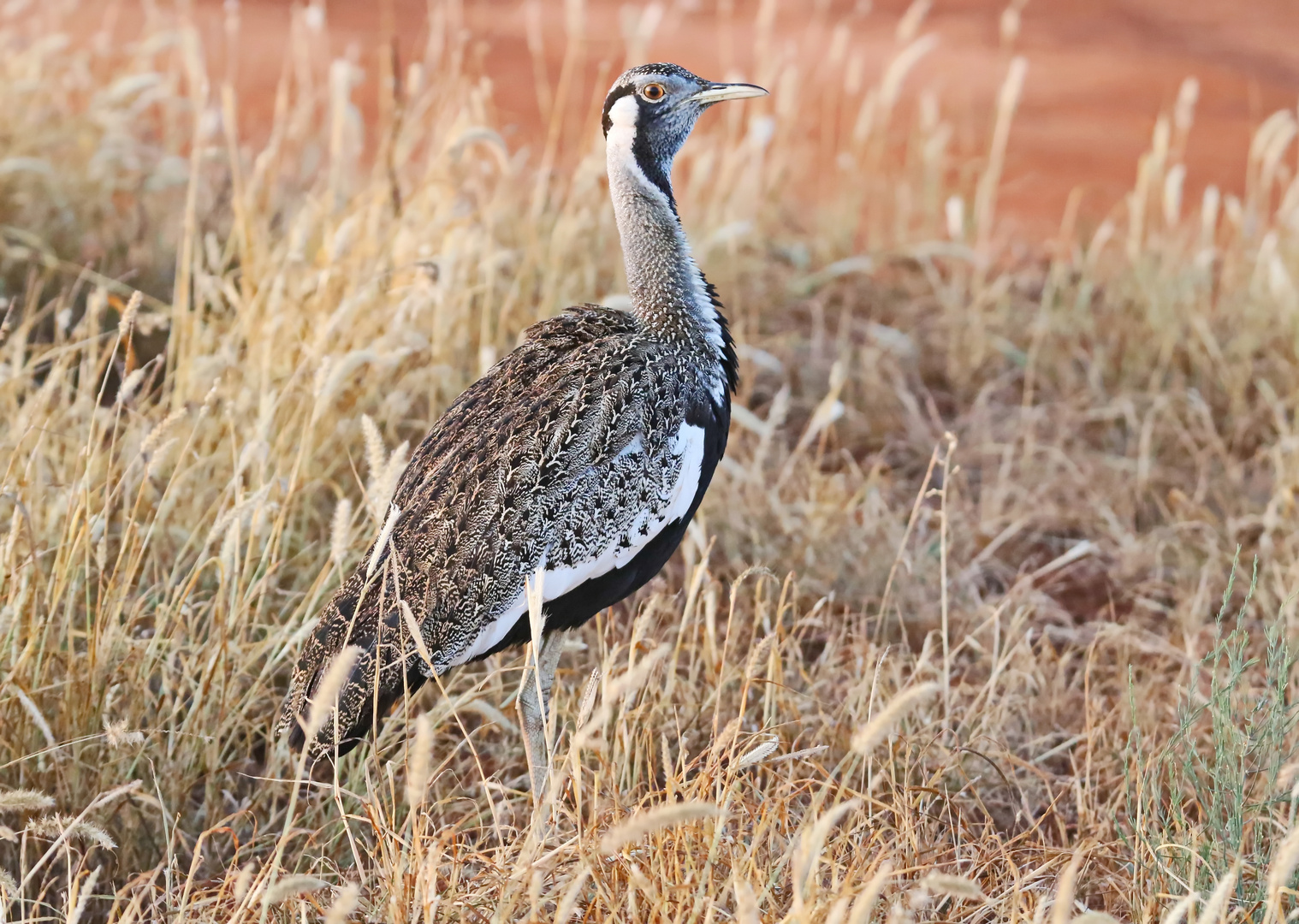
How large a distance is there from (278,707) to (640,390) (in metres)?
1.08

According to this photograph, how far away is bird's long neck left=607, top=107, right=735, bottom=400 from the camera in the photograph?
2.99 metres

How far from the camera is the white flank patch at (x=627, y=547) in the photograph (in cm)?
265

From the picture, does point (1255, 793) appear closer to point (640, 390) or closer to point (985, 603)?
point (985, 603)

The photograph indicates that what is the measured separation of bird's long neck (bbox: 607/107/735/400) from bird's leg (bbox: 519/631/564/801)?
67cm

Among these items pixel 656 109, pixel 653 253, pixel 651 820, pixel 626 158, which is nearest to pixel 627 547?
pixel 653 253

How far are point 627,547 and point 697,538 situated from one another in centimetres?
55

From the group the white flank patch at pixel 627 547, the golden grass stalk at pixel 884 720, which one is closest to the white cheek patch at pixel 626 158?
the white flank patch at pixel 627 547

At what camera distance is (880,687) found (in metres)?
3.08

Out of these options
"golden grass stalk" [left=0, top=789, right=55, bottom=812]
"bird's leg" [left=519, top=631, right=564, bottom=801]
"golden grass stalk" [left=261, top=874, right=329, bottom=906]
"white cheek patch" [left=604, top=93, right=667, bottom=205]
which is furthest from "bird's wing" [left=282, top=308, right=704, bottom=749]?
"golden grass stalk" [left=261, top=874, right=329, bottom=906]

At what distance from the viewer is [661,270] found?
3.02 m

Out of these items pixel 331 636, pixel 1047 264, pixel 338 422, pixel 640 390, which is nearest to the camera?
pixel 331 636

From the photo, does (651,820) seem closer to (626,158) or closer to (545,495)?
(545,495)

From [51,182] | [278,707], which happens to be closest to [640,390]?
[278,707]

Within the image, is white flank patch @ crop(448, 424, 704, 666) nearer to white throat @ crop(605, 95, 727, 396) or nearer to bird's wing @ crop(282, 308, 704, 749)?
bird's wing @ crop(282, 308, 704, 749)
